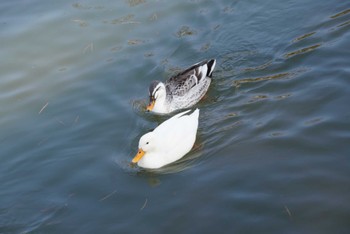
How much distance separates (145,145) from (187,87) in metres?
2.37

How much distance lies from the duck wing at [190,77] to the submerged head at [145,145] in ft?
7.04

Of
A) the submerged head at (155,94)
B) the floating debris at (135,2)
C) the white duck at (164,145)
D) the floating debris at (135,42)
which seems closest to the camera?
the white duck at (164,145)

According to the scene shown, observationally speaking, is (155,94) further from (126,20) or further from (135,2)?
(135,2)

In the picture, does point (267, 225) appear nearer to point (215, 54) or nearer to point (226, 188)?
point (226, 188)

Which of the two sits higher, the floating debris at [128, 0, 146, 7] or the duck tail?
the floating debris at [128, 0, 146, 7]

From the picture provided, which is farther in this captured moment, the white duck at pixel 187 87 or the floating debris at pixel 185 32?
the floating debris at pixel 185 32

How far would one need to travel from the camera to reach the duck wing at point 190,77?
10.1 metres

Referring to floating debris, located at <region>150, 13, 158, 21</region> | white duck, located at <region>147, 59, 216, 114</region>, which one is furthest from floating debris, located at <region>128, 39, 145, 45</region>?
white duck, located at <region>147, 59, 216, 114</region>

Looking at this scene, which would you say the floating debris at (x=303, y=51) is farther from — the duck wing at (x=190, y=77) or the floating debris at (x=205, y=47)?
the floating debris at (x=205, y=47)

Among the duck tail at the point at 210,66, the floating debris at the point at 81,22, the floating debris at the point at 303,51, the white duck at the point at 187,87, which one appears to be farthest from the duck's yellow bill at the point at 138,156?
the floating debris at the point at 81,22

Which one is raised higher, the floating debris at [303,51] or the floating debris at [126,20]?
the floating debris at [126,20]

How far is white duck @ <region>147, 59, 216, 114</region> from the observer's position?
395 inches

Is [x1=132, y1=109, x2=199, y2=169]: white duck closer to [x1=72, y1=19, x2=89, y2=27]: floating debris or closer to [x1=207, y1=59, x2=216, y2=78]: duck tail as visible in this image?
[x1=207, y1=59, x2=216, y2=78]: duck tail

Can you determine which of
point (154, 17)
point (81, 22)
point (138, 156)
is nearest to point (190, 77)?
point (138, 156)
